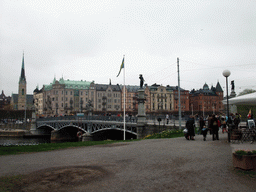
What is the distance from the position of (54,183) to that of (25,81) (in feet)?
502

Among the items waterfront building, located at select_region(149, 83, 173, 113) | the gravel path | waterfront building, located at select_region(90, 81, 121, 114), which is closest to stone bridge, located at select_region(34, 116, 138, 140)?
the gravel path

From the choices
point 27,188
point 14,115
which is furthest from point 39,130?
point 27,188

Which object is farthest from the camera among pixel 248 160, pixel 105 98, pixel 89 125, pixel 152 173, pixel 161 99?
pixel 161 99

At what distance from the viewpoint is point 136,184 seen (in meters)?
6.60

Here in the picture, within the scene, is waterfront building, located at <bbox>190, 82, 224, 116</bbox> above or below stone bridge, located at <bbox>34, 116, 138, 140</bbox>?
above

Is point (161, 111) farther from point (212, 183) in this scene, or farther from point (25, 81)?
point (212, 183)

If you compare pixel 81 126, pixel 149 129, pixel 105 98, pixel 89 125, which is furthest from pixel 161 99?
pixel 149 129

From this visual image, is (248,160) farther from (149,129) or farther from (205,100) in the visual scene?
(205,100)

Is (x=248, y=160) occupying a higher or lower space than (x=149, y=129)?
higher

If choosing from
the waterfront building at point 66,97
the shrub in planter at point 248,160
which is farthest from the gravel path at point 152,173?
the waterfront building at point 66,97

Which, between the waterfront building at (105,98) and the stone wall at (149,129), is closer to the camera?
the stone wall at (149,129)

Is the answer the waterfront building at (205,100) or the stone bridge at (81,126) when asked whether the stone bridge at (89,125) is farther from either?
the waterfront building at (205,100)

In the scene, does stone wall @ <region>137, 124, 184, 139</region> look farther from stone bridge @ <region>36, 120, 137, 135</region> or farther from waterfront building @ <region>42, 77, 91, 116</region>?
waterfront building @ <region>42, 77, 91, 116</region>

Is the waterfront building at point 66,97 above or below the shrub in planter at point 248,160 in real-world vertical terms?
above
